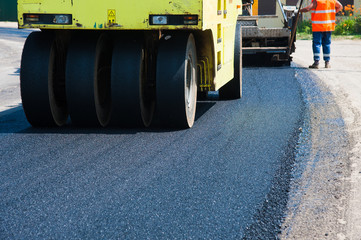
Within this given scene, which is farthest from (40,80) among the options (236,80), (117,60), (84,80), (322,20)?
(322,20)

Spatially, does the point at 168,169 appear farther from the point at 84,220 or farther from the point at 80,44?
the point at 80,44

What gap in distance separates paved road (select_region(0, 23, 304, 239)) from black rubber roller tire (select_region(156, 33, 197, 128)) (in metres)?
0.18

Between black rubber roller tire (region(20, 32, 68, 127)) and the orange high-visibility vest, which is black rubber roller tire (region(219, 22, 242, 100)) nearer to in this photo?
black rubber roller tire (region(20, 32, 68, 127))

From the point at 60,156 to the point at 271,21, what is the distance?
10993 millimetres

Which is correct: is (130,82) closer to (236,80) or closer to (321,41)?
(236,80)

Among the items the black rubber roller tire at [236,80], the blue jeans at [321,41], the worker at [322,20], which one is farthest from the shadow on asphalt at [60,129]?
the worker at [322,20]

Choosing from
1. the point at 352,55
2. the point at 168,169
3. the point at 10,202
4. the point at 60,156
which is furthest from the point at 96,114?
the point at 352,55

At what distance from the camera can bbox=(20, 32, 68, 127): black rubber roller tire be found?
698 cm

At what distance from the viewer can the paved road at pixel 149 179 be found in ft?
13.1

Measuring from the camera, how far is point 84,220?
4.07 m

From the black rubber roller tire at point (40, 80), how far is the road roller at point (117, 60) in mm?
11

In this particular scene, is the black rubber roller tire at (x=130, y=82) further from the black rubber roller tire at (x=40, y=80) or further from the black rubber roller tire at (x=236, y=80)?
the black rubber roller tire at (x=236, y=80)

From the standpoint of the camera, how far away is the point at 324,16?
14.3 m

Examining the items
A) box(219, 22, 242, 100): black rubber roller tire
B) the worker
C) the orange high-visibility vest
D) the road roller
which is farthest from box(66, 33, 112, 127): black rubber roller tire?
the orange high-visibility vest
